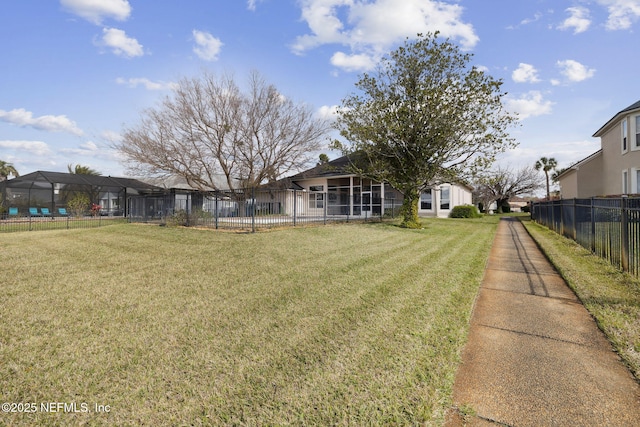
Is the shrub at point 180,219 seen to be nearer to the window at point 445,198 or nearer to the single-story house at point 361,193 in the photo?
the single-story house at point 361,193

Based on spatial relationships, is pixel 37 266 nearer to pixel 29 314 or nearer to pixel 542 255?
pixel 29 314

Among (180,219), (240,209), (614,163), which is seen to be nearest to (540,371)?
(240,209)

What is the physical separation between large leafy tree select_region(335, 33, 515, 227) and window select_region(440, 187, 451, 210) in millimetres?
11661

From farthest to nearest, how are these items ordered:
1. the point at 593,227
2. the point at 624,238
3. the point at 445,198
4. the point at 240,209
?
the point at 445,198 → the point at 240,209 → the point at 593,227 → the point at 624,238

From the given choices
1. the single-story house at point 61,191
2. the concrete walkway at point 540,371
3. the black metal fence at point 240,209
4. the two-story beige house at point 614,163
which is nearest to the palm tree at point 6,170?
the single-story house at point 61,191

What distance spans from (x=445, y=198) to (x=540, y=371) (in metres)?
26.5

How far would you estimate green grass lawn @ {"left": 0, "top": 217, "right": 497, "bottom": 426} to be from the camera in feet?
6.69

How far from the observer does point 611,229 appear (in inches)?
244

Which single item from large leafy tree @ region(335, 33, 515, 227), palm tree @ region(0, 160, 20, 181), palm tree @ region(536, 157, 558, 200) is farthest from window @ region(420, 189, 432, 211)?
palm tree @ region(0, 160, 20, 181)

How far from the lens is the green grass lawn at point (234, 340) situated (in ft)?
6.69

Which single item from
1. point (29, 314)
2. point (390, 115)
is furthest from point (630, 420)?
point (390, 115)

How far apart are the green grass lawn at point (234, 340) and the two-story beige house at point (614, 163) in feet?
62.2

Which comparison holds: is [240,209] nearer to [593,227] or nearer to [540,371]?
[540,371]

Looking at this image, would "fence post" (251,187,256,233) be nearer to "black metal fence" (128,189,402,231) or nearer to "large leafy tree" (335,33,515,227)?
"black metal fence" (128,189,402,231)
